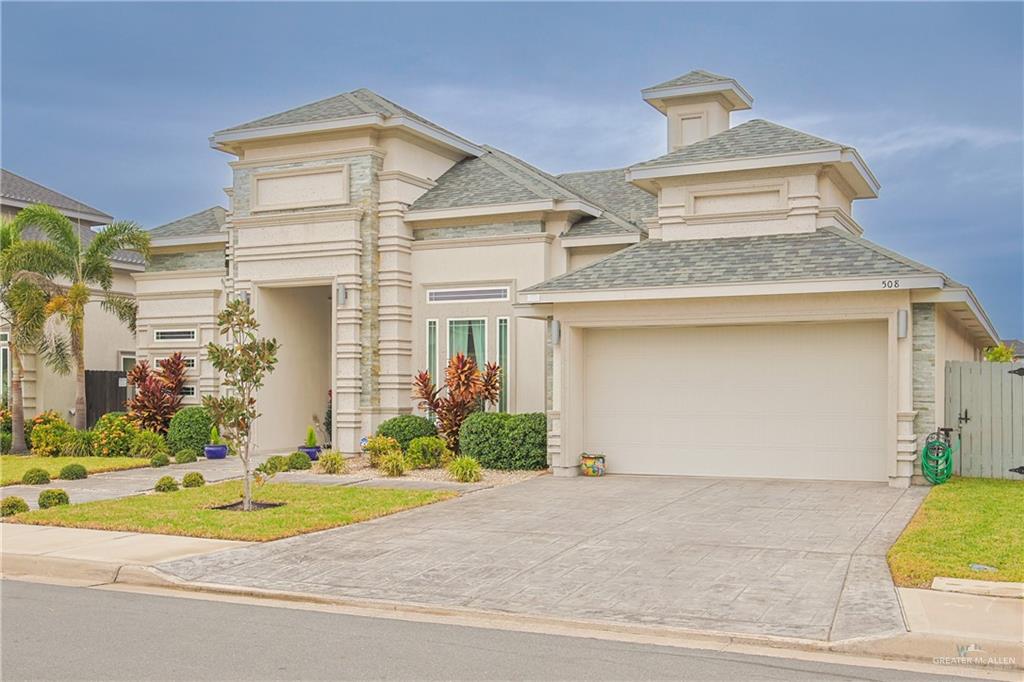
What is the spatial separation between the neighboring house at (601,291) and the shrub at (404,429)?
1135mm

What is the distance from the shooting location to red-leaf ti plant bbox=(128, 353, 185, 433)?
24.8m

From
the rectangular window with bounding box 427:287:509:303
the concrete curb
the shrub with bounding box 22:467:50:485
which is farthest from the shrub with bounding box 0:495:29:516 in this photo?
the rectangular window with bounding box 427:287:509:303

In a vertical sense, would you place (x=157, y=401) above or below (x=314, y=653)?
above

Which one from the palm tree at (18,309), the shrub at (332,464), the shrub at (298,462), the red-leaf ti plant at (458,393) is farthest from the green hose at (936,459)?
the palm tree at (18,309)

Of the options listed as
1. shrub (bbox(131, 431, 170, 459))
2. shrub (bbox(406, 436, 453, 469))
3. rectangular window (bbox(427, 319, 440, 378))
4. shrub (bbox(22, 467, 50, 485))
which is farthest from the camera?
shrub (bbox(131, 431, 170, 459))

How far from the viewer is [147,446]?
2342 cm

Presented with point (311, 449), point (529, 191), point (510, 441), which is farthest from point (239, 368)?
point (529, 191)

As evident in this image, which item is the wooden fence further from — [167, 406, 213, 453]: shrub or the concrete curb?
[167, 406, 213, 453]: shrub

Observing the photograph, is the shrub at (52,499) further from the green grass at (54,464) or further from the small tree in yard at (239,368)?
the green grass at (54,464)

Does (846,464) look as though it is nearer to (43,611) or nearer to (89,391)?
(43,611)

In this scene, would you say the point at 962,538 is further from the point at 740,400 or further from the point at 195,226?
the point at 195,226

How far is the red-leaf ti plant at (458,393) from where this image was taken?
21.3 metres

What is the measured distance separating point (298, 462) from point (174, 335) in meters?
8.60

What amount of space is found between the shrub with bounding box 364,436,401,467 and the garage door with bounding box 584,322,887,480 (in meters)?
3.97
